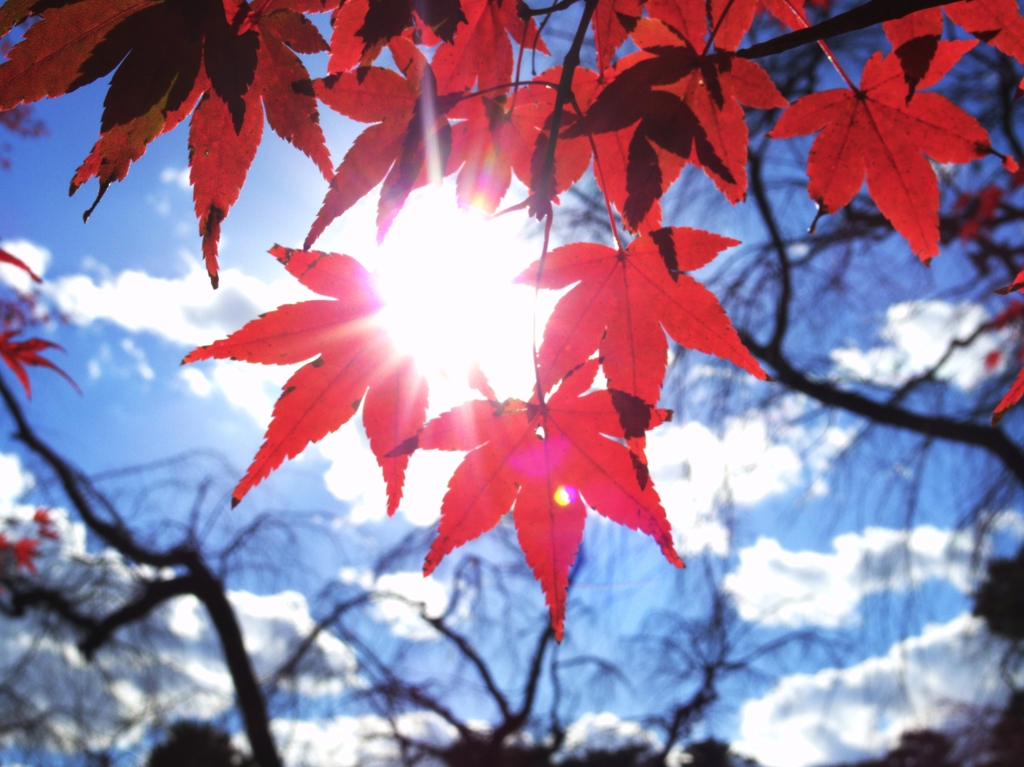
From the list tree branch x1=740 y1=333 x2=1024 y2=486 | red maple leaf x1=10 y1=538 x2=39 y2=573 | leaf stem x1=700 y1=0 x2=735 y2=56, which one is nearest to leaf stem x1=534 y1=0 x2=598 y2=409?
leaf stem x1=700 y1=0 x2=735 y2=56

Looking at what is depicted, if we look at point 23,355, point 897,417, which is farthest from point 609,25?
point 897,417

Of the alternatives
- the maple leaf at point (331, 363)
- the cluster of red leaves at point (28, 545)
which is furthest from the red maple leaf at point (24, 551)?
the maple leaf at point (331, 363)

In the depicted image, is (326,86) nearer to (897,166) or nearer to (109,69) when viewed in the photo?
(109,69)

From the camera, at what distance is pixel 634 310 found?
0.53 meters

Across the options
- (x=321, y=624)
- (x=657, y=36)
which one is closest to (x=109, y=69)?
(x=657, y=36)

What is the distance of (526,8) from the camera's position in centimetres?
49

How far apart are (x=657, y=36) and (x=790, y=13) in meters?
0.16

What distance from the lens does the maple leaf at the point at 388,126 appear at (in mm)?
455

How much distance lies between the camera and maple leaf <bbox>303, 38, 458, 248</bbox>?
0.45 metres

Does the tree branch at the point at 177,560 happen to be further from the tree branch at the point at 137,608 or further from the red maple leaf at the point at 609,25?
the red maple leaf at the point at 609,25

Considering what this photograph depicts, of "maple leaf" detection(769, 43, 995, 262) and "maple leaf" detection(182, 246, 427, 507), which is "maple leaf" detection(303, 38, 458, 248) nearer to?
"maple leaf" detection(182, 246, 427, 507)

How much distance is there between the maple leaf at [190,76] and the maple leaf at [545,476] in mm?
238

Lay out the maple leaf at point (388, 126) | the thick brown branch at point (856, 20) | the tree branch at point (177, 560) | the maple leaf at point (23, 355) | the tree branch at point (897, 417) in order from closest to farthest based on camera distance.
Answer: the thick brown branch at point (856, 20)
the maple leaf at point (388, 126)
the maple leaf at point (23, 355)
the tree branch at point (897, 417)
the tree branch at point (177, 560)

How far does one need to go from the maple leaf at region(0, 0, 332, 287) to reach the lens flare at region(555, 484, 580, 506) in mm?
320
